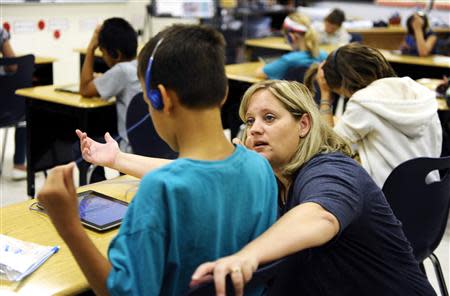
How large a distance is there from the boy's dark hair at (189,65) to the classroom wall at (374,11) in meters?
9.07

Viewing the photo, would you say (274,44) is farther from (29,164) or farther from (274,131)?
(274,131)

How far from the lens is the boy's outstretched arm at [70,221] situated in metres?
1.00

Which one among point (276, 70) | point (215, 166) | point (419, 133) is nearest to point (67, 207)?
point (215, 166)

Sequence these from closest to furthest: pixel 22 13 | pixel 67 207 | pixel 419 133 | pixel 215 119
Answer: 1. pixel 67 207
2. pixel 215 119
3. pixel 419 133
4. pixel 22 13

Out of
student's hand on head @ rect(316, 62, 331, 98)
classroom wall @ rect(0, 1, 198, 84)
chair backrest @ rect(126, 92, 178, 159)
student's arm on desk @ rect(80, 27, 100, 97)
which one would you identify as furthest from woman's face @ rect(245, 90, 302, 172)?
classroom wall @ rect(0, 1, 198, 84)

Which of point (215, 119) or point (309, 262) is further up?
point (215, 119)

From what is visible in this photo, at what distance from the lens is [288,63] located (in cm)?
430

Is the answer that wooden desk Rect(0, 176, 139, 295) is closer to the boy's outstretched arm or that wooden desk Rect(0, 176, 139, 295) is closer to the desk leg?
the boy's outstretched arm

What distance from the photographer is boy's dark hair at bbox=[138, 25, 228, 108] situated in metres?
1.05

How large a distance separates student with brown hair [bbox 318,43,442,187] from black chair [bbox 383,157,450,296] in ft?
0.98

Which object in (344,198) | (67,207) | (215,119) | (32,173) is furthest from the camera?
(32,173)

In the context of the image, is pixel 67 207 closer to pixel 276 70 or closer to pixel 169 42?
pixel 169 42

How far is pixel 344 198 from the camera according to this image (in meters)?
1.28

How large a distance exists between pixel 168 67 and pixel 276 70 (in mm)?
3345
